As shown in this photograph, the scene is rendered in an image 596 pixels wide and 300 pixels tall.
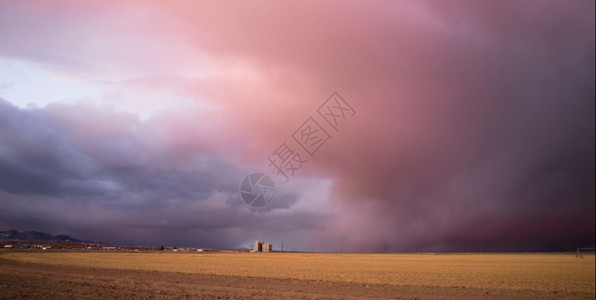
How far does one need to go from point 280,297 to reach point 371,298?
23.7 ft

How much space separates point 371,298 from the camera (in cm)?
2995

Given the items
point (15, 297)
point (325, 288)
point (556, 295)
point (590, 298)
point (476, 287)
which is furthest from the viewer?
point (476, 287)

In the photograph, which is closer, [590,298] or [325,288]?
[590,298]

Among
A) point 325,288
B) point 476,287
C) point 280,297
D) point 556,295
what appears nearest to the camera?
point 280,297

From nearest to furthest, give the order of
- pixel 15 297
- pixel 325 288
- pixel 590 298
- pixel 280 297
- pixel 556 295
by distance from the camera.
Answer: pixel 15 297
pixel 280 297
pixel 590 298
pixel 556 295
pixel 325 288

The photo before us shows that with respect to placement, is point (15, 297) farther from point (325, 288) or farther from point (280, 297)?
point (325, 288)

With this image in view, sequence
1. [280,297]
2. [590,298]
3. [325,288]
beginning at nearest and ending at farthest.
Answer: [280,297] → [590,298] → [325,288]

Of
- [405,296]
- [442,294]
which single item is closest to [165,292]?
[405,296]

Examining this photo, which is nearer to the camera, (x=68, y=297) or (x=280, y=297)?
(x=68, y=297)

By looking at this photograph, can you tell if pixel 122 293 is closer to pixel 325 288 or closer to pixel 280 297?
pixel 280 297

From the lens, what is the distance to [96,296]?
27359 millimetres

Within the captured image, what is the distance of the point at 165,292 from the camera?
30859 millimetres

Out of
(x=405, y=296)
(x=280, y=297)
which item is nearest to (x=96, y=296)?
(x=280, y=297)

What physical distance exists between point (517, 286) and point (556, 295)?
23.5 feet
